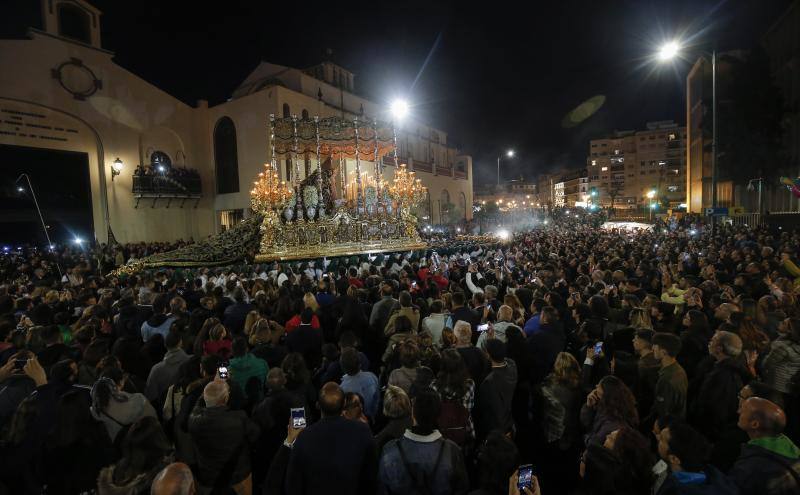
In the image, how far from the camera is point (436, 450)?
2592 mm

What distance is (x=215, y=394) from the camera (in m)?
3.16

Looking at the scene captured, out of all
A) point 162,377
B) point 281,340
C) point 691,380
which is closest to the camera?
point 691,380

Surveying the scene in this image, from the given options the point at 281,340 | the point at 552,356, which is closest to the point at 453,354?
the point at 552,356

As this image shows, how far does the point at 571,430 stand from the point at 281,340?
147 inches

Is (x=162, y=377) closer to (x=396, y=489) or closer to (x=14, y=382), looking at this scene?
(x=14, y=382)

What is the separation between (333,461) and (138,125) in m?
25.6

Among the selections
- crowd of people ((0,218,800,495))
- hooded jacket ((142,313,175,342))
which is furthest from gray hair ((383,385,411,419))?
hooded jacket ((142,313,175,342))

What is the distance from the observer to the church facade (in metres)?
19.2

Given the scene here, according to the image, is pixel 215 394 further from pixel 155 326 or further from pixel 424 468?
pixel 155 326

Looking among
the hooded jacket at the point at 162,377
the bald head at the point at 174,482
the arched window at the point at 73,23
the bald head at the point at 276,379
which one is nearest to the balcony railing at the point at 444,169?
the arched window at the point at 73,23

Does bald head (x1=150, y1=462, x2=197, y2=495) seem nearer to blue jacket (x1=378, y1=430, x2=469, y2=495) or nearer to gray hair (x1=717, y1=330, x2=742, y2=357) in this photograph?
blue jacket (x1=378, y1=430, x2=469, y2=495)

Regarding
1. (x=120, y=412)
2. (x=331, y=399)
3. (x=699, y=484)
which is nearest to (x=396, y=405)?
(x=331, y=399)

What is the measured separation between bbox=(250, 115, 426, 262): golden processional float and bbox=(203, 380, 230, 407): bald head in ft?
44.8

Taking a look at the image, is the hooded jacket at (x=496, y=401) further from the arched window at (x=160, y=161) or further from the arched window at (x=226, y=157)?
the arched window at (x=226, y=157)
